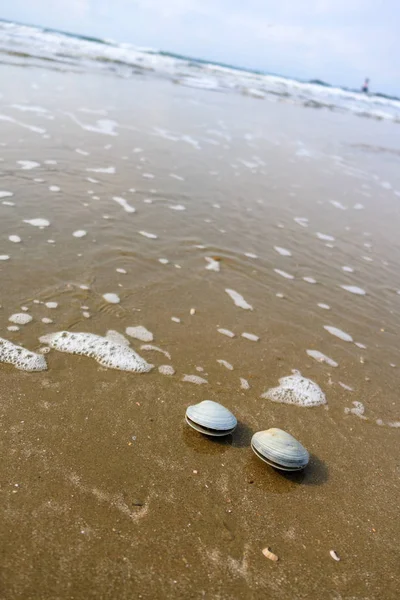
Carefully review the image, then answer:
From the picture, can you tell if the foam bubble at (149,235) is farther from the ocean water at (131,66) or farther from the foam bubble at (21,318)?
the ocean water at (131,66)

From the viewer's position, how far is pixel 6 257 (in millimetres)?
4109

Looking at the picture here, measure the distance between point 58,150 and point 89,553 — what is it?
6.78m

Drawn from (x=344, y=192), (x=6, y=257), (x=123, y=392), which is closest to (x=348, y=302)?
(x=123, y=392)

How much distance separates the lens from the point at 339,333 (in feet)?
13.5

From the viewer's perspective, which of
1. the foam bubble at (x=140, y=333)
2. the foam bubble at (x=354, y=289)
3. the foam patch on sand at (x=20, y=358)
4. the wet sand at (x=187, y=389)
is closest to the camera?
the wet sand at (x=187, y=389)

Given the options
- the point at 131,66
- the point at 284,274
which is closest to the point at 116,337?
the point at 284,274

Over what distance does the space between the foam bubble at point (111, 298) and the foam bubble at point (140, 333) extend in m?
0.40

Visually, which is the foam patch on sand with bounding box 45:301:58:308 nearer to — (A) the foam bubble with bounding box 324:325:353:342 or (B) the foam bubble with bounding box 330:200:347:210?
(A) the foam bubble with bounding box 324:325:353:342

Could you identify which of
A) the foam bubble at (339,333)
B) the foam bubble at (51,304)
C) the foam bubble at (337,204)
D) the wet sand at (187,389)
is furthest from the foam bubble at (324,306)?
the foam bubble at (337,204)

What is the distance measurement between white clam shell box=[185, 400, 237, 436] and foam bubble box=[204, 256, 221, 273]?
233 centimetres

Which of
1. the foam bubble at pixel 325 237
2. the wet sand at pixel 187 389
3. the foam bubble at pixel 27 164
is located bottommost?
the wet sand at pixel 187 389

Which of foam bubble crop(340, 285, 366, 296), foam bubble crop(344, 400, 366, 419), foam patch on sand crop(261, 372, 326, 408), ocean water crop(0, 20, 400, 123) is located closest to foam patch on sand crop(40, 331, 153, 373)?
foam patch on sand crop(261, 372, 326, 408)

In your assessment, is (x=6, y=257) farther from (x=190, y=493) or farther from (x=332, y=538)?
(x=332, y=538)

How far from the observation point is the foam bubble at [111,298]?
12.7 ft
